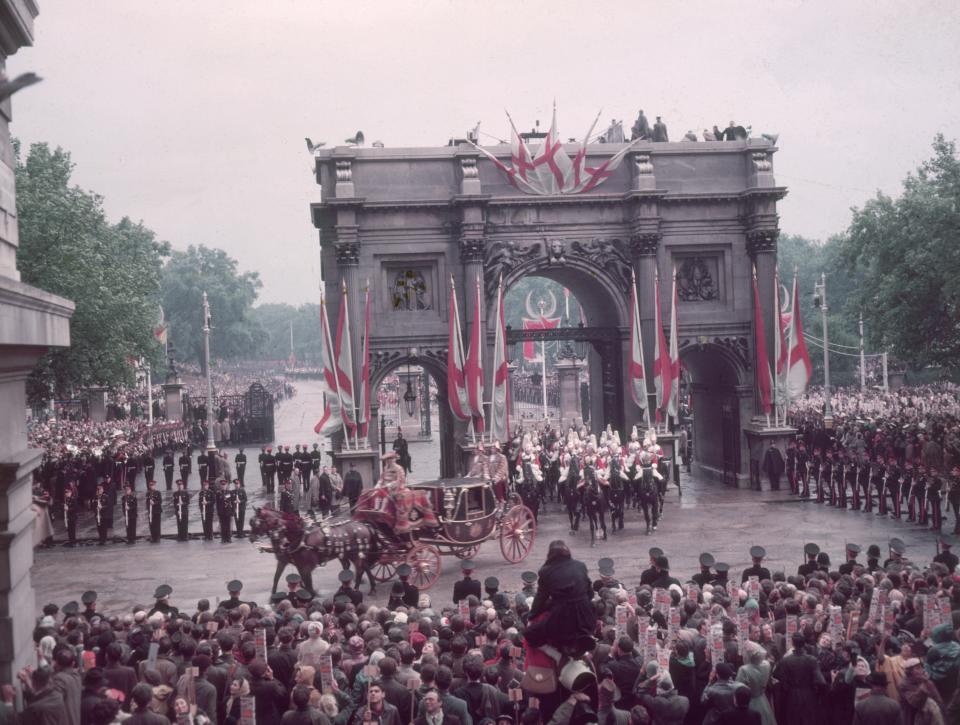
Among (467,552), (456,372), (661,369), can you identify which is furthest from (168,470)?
(467,552)

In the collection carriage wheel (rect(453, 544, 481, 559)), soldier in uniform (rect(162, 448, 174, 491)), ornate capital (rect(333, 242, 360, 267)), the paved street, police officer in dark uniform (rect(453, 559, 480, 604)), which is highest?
ornate capital (rect(333, 242, 360, 267))

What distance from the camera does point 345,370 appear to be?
30.5 metres

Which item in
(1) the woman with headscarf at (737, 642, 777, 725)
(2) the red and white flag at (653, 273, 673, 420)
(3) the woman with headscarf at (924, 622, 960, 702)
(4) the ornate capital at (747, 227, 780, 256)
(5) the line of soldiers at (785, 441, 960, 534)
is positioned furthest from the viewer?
(4) the ornate capital at (747, 227, 780, 256)

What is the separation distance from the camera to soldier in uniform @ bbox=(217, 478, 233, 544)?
26172mm

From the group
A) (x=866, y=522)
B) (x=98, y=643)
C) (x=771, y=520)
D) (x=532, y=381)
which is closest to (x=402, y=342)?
(x=771, y=520)

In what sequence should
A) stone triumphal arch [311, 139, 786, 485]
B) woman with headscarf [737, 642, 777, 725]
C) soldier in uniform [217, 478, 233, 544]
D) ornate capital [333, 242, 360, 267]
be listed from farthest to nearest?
stone triumphal arch [311, 139, 786, 485]
ornate capital [333, 242, 360, 267]
soldier in uniform [217, 478, 233, 544]
woman with headscarf [737, 642, 777, 725]

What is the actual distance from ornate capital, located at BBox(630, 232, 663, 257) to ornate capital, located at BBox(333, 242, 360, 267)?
30.2 ft

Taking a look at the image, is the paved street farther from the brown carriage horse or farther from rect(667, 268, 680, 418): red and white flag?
rect(667, 268, 680, 418): red and white flag

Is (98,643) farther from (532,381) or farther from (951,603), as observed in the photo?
(532,381)

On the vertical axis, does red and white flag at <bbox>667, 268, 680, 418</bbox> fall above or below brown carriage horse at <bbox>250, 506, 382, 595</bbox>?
above

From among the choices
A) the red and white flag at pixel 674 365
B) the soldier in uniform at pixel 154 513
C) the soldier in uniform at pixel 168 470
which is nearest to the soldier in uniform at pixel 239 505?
the soldier in uniform at pixel 154 513

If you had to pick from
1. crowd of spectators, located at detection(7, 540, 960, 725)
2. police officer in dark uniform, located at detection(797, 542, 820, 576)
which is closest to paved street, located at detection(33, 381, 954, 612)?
police officer in dark uniform, located at detection(797, 542, 820, 576)

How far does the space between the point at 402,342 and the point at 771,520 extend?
12.9 meters

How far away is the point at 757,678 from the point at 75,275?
3254 cm
